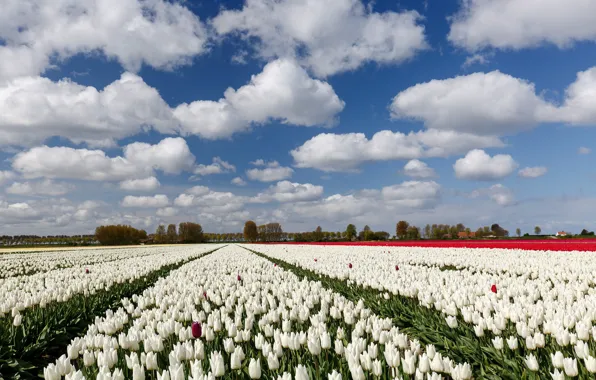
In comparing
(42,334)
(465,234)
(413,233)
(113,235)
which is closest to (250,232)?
(113,235)

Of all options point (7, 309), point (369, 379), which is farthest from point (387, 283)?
point (7, 309)

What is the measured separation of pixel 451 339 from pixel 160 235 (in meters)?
138

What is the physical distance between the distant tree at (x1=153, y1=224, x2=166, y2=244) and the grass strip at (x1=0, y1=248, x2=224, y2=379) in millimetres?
125466

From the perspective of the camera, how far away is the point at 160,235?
133875 millimetres

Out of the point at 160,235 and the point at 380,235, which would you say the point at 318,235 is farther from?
the point at 160,235

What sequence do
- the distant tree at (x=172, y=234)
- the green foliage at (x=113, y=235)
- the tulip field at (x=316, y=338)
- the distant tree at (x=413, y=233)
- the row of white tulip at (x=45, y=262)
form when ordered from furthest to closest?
the distant tree at (x=172, y=234), the green foliage at (x=113, y=235), the distant tree at (x=413, y=233), the row of white tulip at (x=45, y=262), the tulip field at (x=316, y=338)

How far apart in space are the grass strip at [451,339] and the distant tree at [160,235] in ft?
422

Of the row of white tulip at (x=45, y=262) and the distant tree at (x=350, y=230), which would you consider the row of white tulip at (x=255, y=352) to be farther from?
the distant tree at (x=350, y=230)

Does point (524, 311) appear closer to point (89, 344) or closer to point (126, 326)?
point (89, 344)

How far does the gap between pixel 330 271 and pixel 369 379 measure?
9.43 meters

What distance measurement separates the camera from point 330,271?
43.1 ft

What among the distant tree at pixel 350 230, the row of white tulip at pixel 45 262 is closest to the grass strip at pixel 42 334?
the row of white tulip at pixel 45 262

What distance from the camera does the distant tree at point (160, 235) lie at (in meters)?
129

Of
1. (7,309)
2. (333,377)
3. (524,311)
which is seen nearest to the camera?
(333,377)
